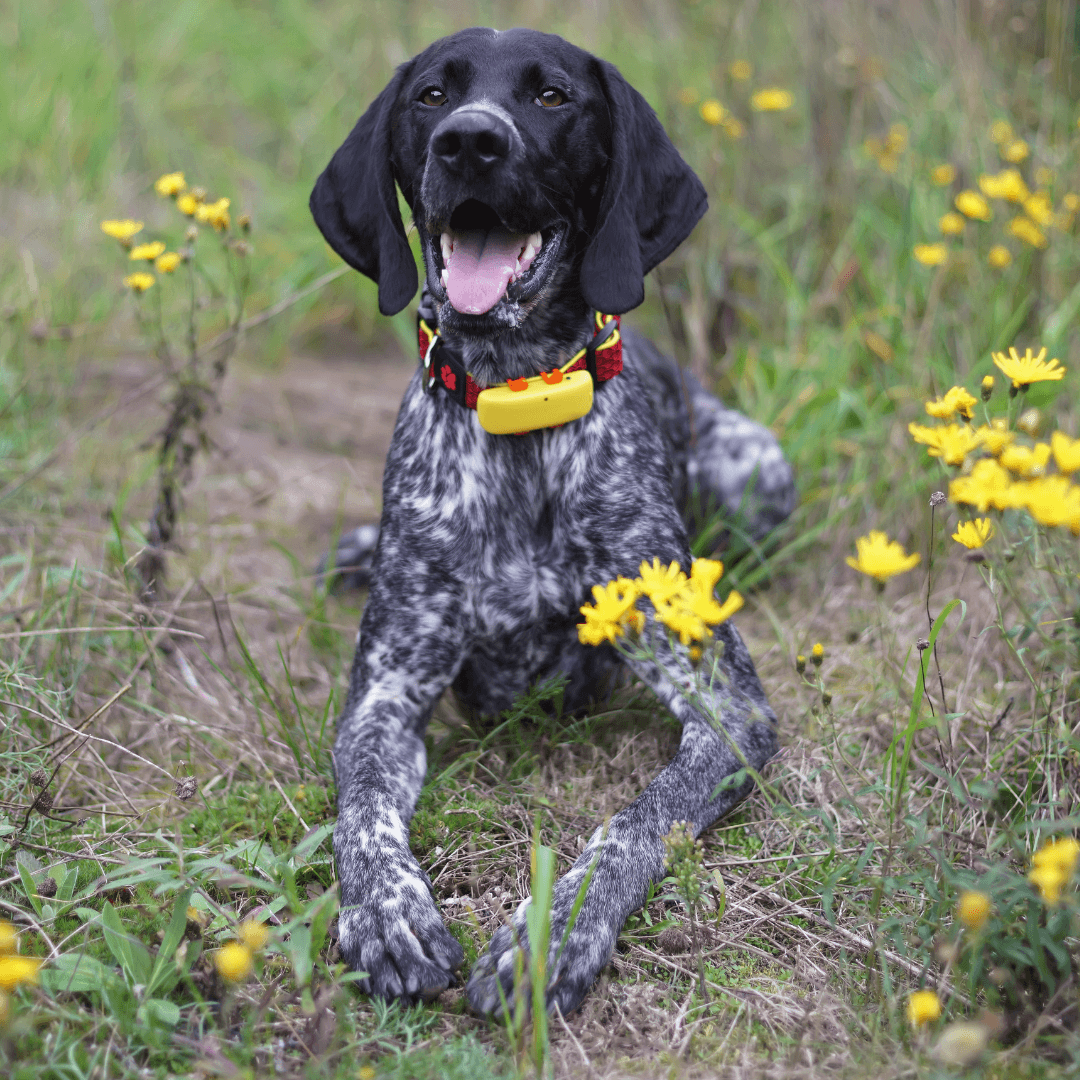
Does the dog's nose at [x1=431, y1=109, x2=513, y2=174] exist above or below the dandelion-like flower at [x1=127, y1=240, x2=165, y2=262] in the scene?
above

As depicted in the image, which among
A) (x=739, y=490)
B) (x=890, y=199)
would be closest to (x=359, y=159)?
(x=739, y=490)

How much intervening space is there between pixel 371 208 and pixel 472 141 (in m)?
0.54

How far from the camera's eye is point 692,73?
5.36m

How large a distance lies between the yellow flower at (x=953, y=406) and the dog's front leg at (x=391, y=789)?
1301 millimetres

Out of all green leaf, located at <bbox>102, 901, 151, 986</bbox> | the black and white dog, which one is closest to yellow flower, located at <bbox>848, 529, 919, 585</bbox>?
the black and white dog

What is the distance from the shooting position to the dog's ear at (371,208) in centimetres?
272

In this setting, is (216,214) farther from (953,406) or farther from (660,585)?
(953,406)

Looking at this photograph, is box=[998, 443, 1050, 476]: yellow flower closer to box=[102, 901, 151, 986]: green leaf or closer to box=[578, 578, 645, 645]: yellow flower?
box=[578, 578, 645, 645]: yellow flower

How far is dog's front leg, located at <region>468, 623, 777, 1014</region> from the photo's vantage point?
6.37 feet

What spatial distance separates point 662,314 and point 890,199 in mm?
1122

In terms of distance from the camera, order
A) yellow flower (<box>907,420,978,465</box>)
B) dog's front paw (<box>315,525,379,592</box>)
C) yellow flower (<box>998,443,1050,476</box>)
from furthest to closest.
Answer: dog's front paw (<box>315,525,379,592</box>) → yellow flower (<box>907,420,978,465</box>) → yellow flower (<box>998,443,1050,476</box>)

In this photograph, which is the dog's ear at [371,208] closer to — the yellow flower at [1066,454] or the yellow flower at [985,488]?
the yellow flower at [985,488]

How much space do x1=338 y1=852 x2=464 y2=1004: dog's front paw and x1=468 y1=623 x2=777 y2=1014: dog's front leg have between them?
0.08m

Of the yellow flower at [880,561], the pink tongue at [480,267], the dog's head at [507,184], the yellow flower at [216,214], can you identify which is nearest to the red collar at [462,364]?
the dog's head at [507,184]
